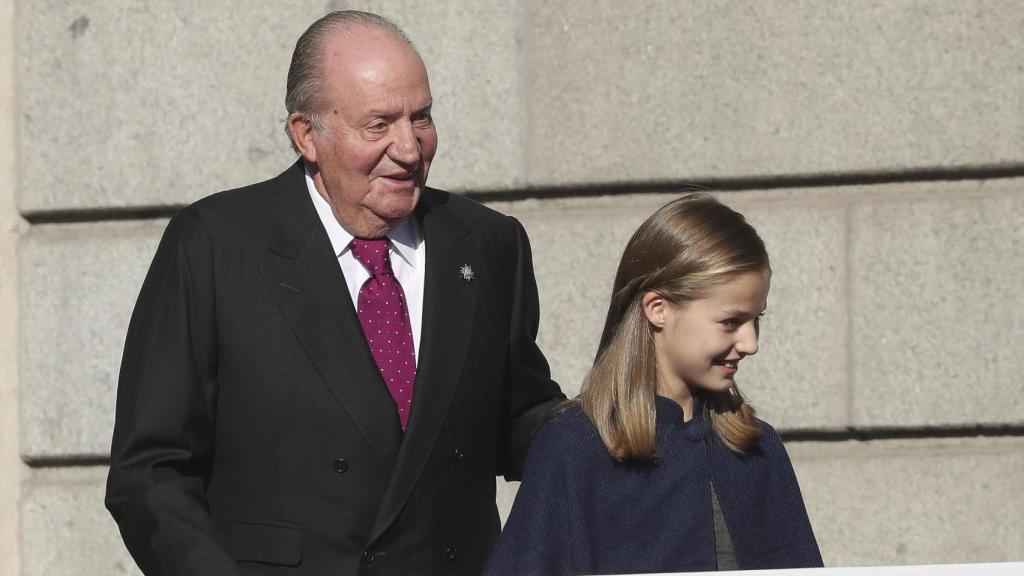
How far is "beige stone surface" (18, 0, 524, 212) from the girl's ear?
2043mm

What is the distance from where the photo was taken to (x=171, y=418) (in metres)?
2.74

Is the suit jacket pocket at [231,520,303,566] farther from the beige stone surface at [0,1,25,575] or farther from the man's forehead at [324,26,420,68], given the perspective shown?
the beige stone surface at [0,1,25,575]

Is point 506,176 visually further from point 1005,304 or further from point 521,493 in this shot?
point 521,493

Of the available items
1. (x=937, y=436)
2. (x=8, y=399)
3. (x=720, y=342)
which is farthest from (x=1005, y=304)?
(x=8, y=399)

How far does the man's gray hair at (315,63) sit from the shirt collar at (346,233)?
0.14 meters

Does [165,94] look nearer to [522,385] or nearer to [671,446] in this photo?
[522,385]

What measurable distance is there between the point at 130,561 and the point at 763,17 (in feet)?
9.38

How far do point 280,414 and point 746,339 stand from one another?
943 mm

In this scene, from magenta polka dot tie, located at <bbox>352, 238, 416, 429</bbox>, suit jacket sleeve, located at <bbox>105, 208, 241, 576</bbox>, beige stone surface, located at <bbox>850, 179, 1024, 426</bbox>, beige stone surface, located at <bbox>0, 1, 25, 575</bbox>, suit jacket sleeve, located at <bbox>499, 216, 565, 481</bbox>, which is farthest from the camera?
beige stone surface, located at <bbox>0, 1, 25, 575</bbox>

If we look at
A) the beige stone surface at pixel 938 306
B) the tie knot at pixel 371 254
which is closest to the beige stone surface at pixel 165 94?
the beige stone surface at pixel 938 306

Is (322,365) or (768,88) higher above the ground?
(768,88)

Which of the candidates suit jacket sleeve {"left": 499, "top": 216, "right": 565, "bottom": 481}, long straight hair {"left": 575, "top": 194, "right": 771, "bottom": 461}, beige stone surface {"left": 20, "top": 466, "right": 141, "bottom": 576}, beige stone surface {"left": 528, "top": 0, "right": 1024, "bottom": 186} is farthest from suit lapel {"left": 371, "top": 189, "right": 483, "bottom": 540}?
beige stone surface {"left": 20, "top": 466, "right": 141, "bottom": 576}

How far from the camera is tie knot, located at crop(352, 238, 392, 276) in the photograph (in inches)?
116

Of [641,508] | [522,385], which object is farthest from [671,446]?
[522,385]
